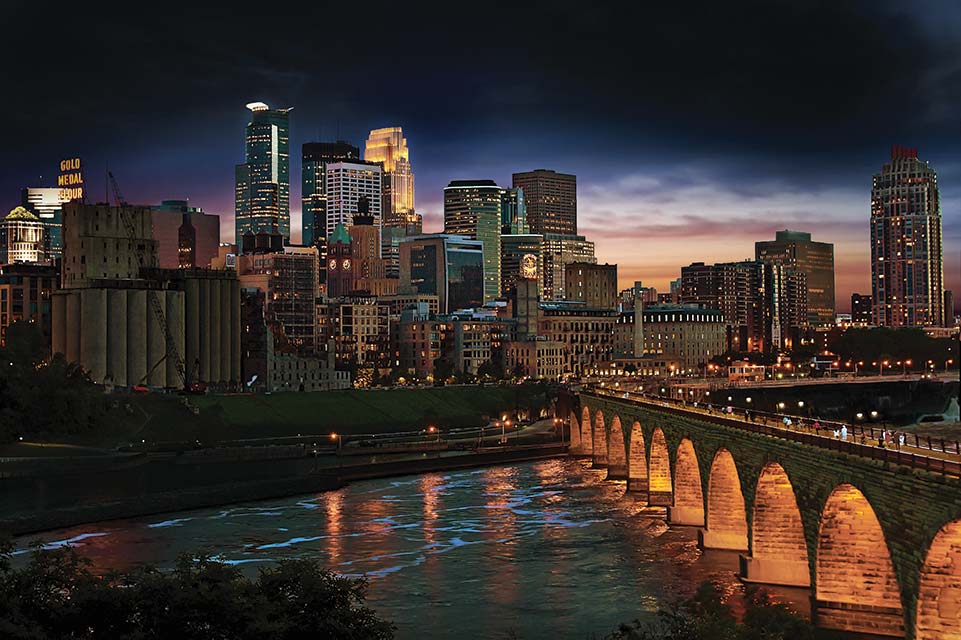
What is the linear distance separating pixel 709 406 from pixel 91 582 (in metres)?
74.4

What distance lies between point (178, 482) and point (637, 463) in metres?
48.1

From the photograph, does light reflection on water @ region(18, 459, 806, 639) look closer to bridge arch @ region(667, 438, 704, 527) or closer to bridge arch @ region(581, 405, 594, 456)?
bridge arch @ region(667, 438, 704, 527)

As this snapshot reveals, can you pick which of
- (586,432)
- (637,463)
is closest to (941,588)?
(637,463)

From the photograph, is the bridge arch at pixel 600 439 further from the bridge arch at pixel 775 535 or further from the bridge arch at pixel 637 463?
the bridge arch at pixel 775 535

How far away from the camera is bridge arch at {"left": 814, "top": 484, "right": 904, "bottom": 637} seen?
5903 cm

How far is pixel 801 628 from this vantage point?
44938 millimetres

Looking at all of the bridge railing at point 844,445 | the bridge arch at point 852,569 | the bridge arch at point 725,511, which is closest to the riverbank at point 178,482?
the bridge railing at point 844,445

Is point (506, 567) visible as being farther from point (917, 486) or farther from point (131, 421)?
point (131, 421)

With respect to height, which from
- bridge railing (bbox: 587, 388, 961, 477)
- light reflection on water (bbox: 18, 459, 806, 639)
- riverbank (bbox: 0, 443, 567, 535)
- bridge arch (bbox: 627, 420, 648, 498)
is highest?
bridge railing (bbox: 587, 388, 961, 477)

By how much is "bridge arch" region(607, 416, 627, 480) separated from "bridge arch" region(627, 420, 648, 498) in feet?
37.8

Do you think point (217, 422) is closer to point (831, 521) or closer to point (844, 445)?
point (831, 521)

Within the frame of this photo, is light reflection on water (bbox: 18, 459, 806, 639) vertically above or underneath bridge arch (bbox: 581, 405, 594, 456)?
underneath

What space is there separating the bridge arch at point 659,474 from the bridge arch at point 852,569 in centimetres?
4712

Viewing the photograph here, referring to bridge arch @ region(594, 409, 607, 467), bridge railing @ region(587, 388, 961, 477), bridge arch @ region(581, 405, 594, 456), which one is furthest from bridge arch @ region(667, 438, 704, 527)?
bridge arch @ region(581, 405, 594, 456)
